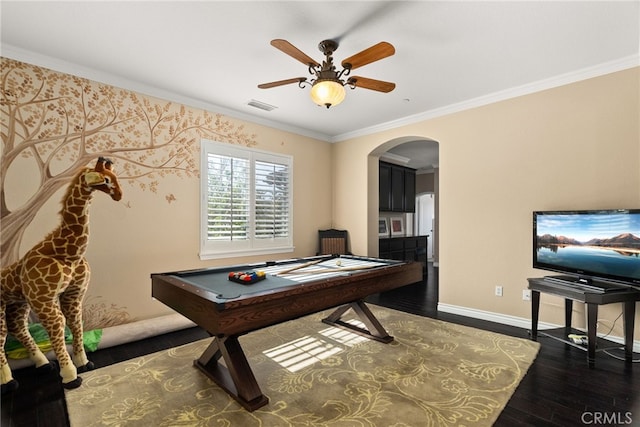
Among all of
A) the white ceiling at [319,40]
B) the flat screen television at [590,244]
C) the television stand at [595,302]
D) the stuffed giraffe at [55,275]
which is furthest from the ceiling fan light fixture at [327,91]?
the television stand at [595,302]

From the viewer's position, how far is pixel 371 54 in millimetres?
2162

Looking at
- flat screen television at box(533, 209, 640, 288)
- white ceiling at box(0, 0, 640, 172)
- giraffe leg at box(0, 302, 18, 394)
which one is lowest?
giraffe leg at box(0, 302, 18, 394)

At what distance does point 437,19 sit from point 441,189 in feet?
7.61

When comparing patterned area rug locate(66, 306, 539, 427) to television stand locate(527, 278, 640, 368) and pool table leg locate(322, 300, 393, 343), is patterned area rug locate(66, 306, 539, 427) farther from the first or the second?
television stand locate(527, 278, 640, 368)

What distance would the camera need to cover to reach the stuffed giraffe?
7.23 feet

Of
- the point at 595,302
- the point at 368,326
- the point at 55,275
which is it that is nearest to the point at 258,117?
the point at 55,275

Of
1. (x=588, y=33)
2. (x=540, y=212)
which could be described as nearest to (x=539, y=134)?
(x=540, y=212)

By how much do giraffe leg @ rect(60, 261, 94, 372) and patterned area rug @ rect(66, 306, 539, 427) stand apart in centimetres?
15

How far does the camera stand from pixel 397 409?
1964mm

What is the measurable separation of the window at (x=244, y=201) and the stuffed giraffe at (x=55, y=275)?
5.23 ft

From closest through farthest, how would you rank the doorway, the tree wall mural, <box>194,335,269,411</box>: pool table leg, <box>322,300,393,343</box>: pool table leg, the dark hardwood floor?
the dark hardwood floor, <box>194,335,269,411</box>: pool table leg, the tree wall mural, <box>322,300,393,343</box>: pool table leg, the doorway

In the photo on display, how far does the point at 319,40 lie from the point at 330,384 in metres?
2.72

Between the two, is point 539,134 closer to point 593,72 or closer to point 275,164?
point 593,72

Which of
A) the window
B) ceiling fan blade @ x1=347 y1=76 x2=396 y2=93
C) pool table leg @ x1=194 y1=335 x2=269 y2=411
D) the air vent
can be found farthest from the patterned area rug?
the air vent
